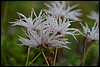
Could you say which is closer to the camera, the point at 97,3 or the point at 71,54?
the point at 71,54

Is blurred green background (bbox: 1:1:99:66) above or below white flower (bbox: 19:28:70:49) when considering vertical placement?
below

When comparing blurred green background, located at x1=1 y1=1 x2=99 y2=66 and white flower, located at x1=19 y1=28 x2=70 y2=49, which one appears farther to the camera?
blurred green background, located at x1=1 y1=1 x2=99 y2=66

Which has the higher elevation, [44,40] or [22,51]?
[44,40]

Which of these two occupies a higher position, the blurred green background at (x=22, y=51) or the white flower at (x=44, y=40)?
the white flower at (x=44, y=40)

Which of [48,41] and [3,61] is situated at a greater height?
[48,41]

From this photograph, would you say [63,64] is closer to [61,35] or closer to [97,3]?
[61,35]

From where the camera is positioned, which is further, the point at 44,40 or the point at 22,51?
the point at 22,51

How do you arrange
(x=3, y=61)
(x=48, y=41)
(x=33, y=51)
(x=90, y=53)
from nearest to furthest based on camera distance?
(x=48, y=41) → (x=3, y=61) → (x=33, y=51) → (x=90, y=53)

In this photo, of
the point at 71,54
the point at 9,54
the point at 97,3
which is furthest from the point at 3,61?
the point at 97,3

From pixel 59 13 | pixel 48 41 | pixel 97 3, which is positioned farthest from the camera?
pixel 97 3

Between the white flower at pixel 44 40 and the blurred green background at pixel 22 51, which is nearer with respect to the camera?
the white flower at pixel 44 40
